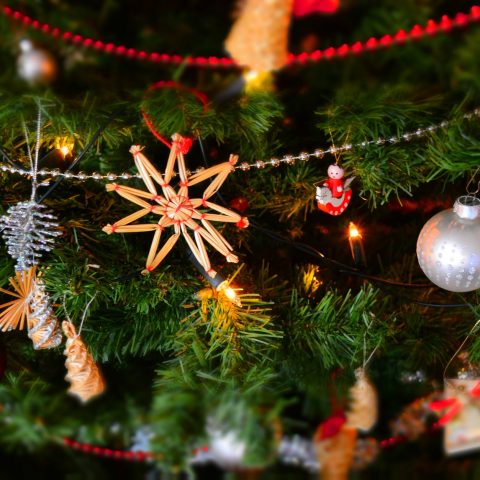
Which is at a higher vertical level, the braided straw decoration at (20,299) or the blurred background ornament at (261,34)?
the blurred background ornament at (261,34)

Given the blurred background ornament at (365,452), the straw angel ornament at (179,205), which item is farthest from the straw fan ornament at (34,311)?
the blurred background ornament at (365,452)

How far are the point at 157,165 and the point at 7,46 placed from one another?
204 millimetres

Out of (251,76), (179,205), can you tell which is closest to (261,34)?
(251,76)

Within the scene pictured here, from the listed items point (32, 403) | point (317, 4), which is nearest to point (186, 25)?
point (317, 4)

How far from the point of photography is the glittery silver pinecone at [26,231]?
0.60 meters

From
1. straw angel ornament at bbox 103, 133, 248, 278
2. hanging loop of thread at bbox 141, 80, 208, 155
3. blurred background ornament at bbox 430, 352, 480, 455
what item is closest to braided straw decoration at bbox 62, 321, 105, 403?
straw angel ornament at bbox 103, 133, 248, 278

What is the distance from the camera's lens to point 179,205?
60cm

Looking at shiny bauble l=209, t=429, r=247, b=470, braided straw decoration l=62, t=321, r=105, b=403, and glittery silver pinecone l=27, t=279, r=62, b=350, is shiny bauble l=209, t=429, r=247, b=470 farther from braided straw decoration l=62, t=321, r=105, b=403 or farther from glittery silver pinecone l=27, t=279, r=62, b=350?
glittery silver pinecone l=27, t=279, r=62, b=350

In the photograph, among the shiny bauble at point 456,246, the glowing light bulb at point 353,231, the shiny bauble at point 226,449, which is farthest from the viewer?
the glowing light bulb at point 353,231

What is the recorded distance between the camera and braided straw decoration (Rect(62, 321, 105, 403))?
0.58m

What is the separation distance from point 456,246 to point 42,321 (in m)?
0.45

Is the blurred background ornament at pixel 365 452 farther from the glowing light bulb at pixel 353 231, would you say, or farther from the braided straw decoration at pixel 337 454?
the glowing light bulb at pixel 353 231

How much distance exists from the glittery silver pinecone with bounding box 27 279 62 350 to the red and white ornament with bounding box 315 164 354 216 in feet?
1.06

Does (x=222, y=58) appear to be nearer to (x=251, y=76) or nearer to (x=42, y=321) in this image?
(x=251, y=76)
